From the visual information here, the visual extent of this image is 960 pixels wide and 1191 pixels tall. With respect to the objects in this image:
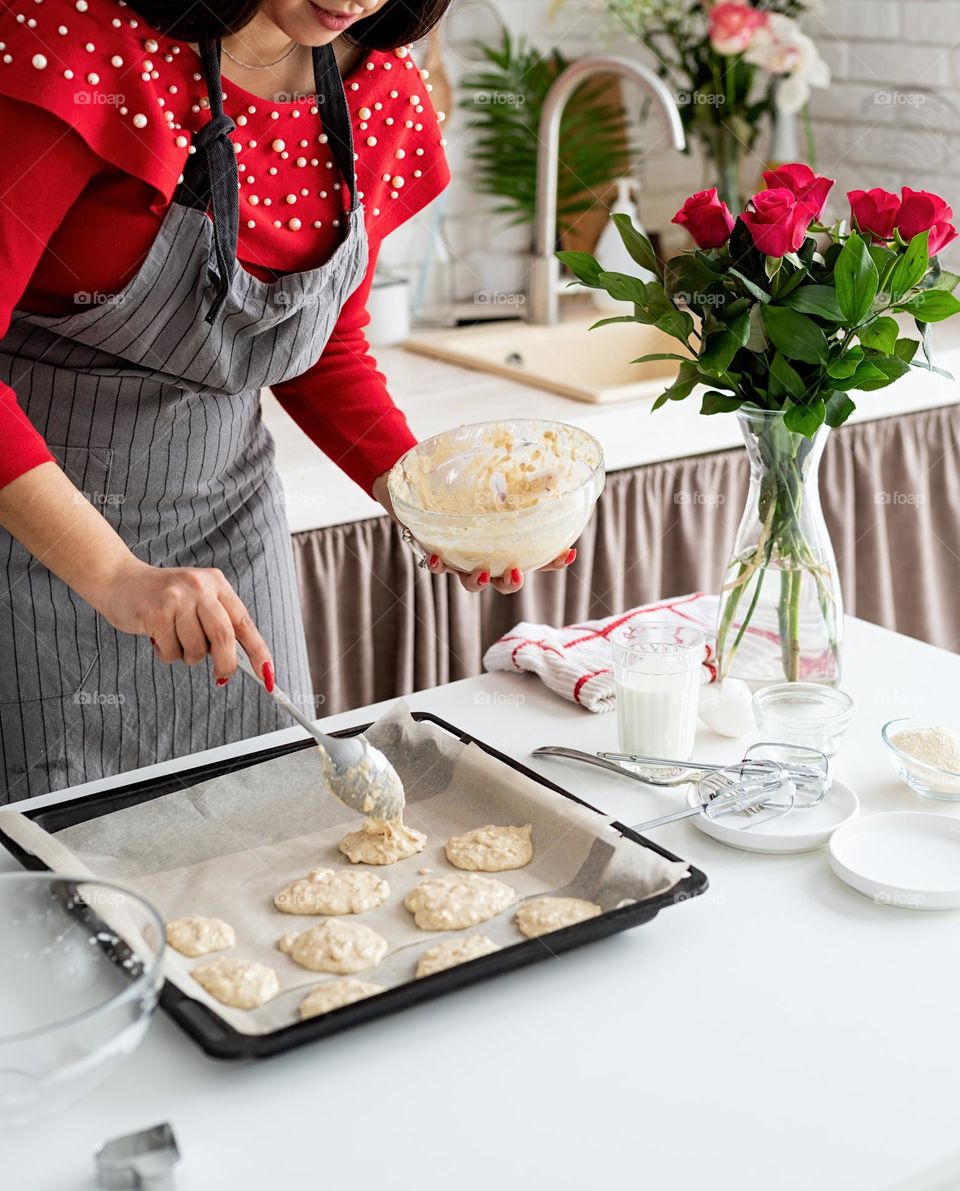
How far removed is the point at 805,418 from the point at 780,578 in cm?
17

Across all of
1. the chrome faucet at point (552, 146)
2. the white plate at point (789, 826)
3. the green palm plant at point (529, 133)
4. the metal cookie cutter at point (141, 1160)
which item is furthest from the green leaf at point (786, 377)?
the green palm plant at point (529, 133)

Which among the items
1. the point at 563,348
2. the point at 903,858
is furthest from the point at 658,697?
the point at 563,348

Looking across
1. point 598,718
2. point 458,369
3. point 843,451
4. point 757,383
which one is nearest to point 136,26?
point 757,383

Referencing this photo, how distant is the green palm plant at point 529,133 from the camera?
2.92 metres

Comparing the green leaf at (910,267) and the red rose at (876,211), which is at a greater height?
the red rose at (876,211)

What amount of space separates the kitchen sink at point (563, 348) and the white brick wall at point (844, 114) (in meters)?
0.30

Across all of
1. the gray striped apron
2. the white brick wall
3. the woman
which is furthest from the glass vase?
the white brick wall

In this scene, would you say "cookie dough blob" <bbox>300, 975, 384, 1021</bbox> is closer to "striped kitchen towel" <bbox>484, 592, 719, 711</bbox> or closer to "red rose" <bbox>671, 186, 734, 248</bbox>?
"striped kitchen towel" <bbox>484, 592, 719, 711</bbox>

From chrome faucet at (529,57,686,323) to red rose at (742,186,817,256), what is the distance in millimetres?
1070

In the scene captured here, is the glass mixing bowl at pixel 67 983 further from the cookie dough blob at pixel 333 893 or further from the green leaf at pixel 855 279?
the green leaf at pixel 855 279

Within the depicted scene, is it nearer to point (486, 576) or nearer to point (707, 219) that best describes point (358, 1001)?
point (486, 576)

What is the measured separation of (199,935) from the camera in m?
0.97

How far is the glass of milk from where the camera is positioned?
124 centimetres

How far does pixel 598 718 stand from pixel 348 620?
0.80 metres
